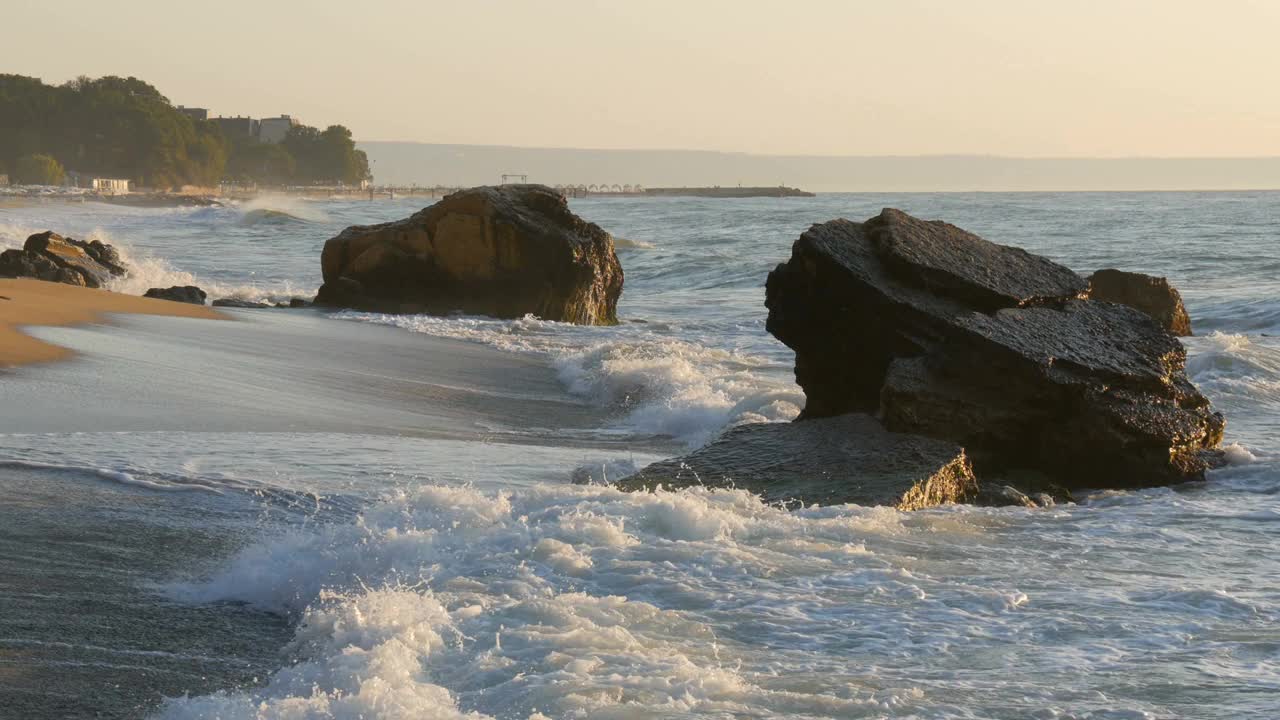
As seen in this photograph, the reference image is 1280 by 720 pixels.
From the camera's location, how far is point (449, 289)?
19.7 metres

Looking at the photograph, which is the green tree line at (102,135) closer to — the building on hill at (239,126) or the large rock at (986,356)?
the building on hill at (239,126)

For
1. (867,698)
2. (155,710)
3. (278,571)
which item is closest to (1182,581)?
(867,698)

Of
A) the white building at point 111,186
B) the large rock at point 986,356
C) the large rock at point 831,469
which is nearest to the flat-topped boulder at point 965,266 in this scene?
the large rock at point 986,356

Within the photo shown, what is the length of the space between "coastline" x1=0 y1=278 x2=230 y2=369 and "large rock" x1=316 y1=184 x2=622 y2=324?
3462mm

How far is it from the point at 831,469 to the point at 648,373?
209 inches

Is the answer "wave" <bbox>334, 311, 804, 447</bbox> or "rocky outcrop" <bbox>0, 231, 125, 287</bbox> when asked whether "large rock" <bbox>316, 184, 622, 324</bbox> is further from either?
"rocky outcrop" <bbox>0, 231, 125, 287</bbox>

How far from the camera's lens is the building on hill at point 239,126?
566 feet

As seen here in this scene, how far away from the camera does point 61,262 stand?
20.7m

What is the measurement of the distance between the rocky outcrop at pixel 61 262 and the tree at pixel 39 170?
106 m

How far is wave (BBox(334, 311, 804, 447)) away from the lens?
34.0ft

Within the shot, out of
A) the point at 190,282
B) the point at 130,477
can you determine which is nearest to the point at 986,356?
the point at 130,477

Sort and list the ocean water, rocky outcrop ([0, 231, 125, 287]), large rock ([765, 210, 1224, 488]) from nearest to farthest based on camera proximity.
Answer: the ocean water
large rock ([765, 210, 1224, 488])
rocky outcrop ([0, 231, 125, 287])

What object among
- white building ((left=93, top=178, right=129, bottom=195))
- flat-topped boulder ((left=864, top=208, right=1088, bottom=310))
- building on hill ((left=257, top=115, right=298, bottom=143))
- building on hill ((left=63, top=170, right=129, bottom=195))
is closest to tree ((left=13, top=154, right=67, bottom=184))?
building on hill ((left=63, top=170, right=129, bottom=195))

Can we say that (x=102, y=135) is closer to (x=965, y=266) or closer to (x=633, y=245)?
(x=633, y=245)
